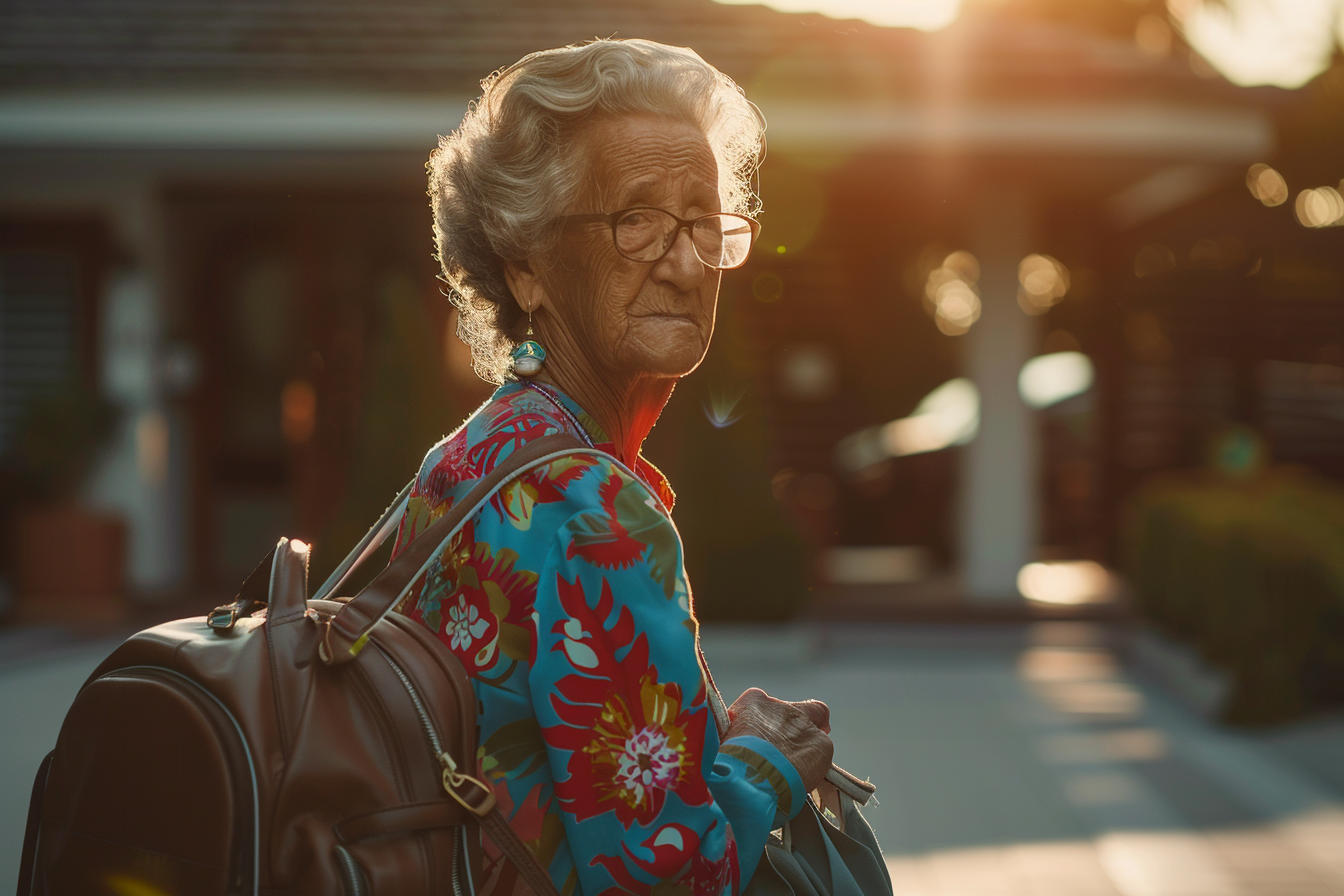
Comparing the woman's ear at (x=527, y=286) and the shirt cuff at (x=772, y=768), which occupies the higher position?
the woman's ear at (x=527, y=286)

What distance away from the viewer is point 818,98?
878 cm

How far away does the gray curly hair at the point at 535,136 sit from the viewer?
1.44 metres

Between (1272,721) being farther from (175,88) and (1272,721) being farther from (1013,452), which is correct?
(175,88)

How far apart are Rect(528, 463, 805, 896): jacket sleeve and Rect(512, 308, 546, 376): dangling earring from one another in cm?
28

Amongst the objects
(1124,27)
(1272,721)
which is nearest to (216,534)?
(1272,721)

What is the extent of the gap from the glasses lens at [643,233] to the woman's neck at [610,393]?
0.49 feet

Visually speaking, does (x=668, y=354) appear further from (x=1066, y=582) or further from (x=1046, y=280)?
(x=1046, y=280)

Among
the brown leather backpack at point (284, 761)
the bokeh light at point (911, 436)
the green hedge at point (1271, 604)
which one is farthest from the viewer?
the bokeh light at point (911, 436)

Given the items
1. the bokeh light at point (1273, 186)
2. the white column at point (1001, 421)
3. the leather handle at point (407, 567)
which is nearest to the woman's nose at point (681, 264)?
the leather handle at point (407, 567)

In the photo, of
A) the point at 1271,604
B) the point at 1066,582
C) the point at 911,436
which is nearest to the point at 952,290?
the point at 911,436

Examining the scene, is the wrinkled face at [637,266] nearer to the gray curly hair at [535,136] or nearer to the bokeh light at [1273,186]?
the gray curly hair at [535,136]

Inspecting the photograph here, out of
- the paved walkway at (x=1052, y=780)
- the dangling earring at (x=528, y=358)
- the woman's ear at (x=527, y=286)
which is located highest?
the woman's ear at (x=527, y=286)

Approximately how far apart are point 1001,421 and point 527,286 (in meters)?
8.75

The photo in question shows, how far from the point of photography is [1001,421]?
9773 mm
